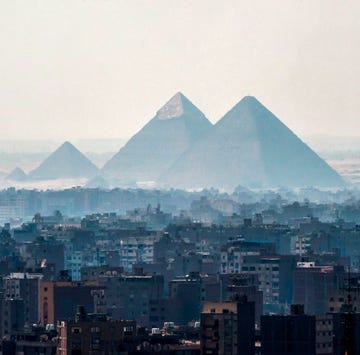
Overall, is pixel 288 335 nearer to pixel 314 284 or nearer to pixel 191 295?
pixel 191 295

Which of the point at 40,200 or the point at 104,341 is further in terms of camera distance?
the point at 40,200

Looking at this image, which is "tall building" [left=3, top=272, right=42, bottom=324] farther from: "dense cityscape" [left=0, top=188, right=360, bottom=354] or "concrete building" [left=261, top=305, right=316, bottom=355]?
"concrete building" [left=261, top=305, right=316, bottom=355]

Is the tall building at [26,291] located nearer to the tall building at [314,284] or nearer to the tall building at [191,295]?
the tall building at [191,295]

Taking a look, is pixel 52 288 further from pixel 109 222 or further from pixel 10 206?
pixel 10 206

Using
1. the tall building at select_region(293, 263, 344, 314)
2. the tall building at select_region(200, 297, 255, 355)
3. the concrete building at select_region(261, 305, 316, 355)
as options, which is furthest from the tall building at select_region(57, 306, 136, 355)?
the tall building at select_region(293, 263, 344, 314)

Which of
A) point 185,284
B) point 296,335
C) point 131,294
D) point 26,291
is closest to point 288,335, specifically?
point 296,335

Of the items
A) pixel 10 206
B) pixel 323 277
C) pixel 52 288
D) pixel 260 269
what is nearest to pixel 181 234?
pixel 260 269

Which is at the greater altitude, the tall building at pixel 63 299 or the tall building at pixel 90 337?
the tall building at pixel 63 299

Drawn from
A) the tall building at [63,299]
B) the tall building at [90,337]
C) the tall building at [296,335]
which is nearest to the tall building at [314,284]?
the tall building at [63,299]

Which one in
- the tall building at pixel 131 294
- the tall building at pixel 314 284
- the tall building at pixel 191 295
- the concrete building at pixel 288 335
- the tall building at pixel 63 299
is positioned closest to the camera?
the concrete building at pixel 288 335
